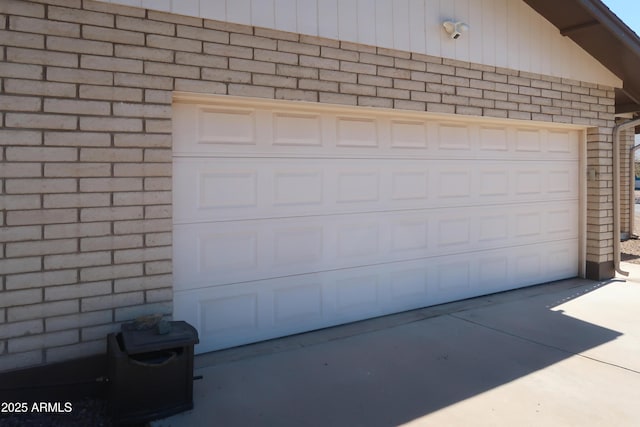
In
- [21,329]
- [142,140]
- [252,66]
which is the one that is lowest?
[21,329]

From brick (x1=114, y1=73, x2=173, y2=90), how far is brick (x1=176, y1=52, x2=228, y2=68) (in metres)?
0.21

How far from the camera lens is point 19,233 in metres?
3.37

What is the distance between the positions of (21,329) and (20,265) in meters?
0.45

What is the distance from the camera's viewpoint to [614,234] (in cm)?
742

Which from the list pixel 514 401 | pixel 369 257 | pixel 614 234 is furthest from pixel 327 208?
pixel 614 234

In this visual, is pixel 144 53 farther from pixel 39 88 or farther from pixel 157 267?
pixel 157 267

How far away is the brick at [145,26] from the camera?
370 cm

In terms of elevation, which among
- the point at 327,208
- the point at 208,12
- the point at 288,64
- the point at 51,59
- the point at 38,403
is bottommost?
the point at 38,403

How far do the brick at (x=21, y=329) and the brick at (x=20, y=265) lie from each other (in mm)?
364

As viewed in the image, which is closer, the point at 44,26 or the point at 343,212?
the point at 44,26

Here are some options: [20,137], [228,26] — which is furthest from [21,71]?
[228,26]

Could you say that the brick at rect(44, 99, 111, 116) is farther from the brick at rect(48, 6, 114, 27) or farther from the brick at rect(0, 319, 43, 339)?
the brick at rect(0, 319, 43, 339)

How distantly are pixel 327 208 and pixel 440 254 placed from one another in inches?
69.0

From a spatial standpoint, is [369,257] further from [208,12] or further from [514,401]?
[208,12]
